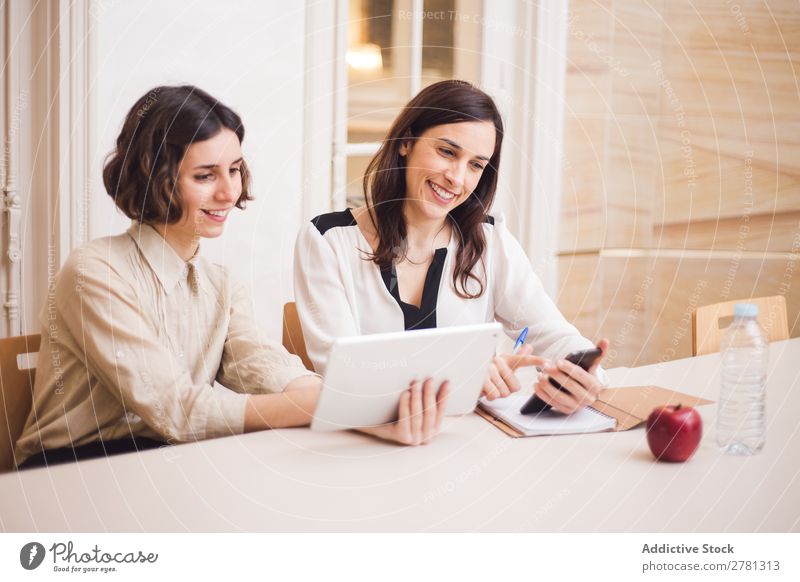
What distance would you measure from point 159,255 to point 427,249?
0.45 m

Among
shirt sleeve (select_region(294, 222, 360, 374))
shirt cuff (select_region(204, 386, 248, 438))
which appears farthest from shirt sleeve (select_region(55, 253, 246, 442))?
shirt sleeve (select_region(294, 222, 360, 374))

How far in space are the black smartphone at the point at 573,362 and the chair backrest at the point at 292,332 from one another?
47 centimetres

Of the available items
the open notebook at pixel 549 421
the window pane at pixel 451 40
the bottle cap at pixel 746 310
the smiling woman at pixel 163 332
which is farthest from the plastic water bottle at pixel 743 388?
the window pane at pixel 451 40

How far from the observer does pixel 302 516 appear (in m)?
0.70

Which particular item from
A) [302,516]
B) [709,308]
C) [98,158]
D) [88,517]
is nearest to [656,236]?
[709,308]

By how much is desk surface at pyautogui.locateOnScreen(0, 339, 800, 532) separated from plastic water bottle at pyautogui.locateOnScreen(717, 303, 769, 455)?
0.07 ft

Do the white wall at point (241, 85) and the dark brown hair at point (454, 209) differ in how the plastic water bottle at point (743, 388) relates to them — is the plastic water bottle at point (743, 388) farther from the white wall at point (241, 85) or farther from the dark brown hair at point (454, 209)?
the white wall at point (241, 85)

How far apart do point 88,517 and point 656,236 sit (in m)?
1.71

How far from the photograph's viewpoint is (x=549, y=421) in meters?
0.90

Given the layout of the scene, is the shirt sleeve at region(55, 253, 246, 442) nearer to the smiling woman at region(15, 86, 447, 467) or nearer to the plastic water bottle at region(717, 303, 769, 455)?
the smiling woman at region(15, 86, 447, 467)

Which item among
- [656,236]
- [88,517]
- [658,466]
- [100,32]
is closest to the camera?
[88,517]
